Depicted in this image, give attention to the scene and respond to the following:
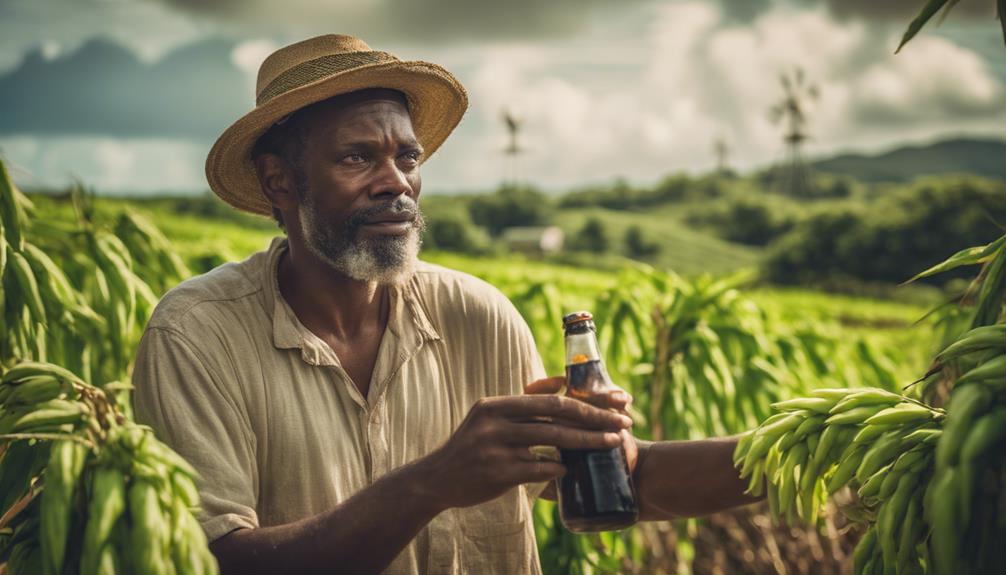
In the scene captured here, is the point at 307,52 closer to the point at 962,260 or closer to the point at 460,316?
the point at 460,316

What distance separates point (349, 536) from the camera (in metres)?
1.92

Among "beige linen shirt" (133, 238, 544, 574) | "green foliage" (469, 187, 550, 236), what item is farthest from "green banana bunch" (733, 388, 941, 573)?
"green foliage" (469, 187, 550, 236)

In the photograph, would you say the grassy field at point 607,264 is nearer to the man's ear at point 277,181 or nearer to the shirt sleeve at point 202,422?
the man's ear at point 277,181

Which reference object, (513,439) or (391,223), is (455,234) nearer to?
(391,223)

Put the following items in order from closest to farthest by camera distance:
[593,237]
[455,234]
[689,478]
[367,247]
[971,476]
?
[971,476]
[689,478]
[367,247]
[455,234]
[593,237]

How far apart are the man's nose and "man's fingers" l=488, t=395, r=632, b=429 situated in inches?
36.0

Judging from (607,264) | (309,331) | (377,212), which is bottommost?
(309,331)

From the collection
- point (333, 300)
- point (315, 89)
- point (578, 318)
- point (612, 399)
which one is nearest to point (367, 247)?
point (333, 300)

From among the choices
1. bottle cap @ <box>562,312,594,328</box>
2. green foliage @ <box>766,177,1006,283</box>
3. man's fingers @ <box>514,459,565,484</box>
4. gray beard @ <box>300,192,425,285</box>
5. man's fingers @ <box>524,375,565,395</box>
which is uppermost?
green foliage @ <box>766,177,1006,283</box>

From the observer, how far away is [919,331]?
9.76m

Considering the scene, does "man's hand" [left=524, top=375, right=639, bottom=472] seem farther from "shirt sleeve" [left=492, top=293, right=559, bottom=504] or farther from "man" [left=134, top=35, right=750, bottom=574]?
"shirt sleeve" [left=492, top=293, right=559, bottom=504]

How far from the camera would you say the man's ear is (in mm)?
2688

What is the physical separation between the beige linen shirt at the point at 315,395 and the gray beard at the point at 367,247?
5.1 inches

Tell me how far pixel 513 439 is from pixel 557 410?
10cm
